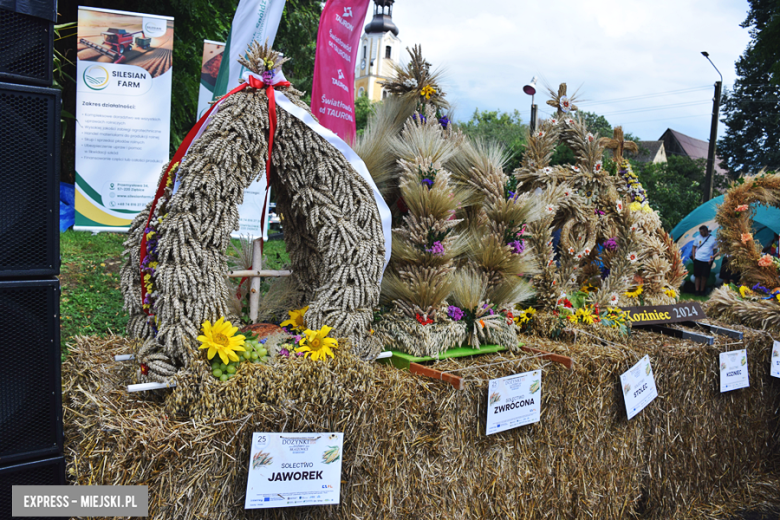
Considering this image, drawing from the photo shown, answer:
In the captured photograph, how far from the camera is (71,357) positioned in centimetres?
220

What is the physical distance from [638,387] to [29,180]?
2.72m

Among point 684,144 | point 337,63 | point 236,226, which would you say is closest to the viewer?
point 236,226

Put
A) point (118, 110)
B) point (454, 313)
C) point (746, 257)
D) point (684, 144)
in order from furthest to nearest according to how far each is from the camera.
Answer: point (684, 144) → point (118, 110) → point (746, 257) → point (454, 313)

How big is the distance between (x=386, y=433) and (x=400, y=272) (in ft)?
2.29

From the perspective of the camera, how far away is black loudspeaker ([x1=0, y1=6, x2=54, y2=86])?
4.99 ft

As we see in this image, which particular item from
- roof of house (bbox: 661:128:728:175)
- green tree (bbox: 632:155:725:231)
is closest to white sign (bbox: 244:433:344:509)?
green tree (bbox: 632:155:725:231)

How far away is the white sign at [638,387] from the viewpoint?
8.39ft

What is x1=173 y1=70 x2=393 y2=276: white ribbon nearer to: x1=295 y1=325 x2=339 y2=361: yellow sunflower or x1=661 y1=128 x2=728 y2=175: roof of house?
x1=295 y1=325 x2=339 y2=361: yellow sunflower

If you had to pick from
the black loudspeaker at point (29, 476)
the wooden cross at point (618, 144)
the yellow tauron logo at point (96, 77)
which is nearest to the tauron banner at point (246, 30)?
the yellow tauron logo at point (96, 77)

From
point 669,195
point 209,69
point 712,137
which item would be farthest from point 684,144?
point 209,69

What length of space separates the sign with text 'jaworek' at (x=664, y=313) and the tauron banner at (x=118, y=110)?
4177 mm

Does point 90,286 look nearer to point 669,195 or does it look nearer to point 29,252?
point 29,252

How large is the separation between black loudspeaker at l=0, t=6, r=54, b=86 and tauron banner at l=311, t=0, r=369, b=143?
4.72 feet

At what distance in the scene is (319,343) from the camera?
183 cm
